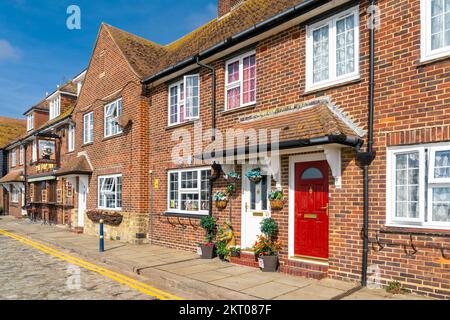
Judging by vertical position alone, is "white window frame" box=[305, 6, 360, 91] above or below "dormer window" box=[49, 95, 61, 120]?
below

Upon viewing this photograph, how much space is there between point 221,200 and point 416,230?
500cm

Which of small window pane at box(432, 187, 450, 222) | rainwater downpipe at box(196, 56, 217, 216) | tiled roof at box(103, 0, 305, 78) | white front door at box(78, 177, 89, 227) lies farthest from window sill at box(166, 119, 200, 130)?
white front door at box(78, 177, 89, 227)

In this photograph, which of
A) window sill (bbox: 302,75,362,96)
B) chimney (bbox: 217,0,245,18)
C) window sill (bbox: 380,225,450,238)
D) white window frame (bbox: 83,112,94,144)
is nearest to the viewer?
window sill (bbox: 380,225,450,238)

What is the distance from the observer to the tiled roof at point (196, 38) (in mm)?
10540

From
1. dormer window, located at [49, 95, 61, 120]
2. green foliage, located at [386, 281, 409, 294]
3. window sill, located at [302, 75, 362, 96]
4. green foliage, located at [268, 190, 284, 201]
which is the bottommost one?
green foliage, located at [386, 281, 409, 294]

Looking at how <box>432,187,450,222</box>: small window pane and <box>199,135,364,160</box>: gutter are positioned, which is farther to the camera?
<box>199,135,364,160</box>: gutter

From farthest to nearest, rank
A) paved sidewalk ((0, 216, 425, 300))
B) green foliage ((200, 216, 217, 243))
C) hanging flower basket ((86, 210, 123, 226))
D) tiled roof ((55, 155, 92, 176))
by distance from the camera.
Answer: tiled roof ((55, 155, 92, 176)), hanging flower basket ((86, 210, 123, 226)), green foliage ((200, 216, 217, 243)), paved sidewalk ((0, 216, 425, 300))

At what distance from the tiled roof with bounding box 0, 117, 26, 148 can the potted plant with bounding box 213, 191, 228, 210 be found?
98.3 feet

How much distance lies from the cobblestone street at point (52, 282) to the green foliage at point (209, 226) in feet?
9.68

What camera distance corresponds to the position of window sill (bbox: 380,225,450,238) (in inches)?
230

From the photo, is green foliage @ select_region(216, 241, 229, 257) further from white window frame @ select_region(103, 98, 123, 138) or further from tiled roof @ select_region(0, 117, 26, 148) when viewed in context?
tiled roof @ select_region(0, 117, 26, 148)

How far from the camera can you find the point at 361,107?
23.3 ft

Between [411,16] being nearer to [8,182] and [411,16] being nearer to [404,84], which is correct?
[404,84]
